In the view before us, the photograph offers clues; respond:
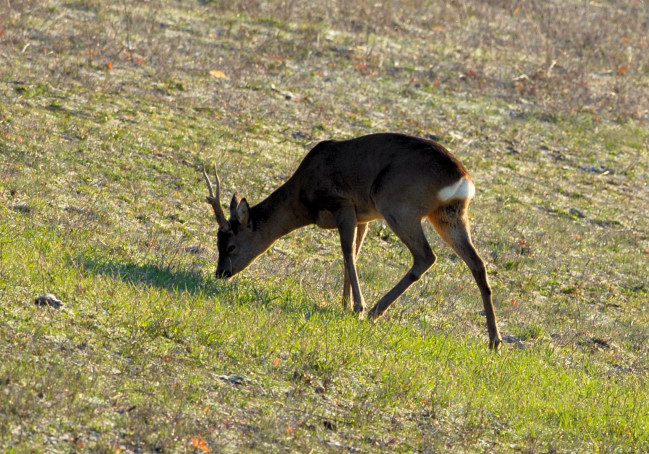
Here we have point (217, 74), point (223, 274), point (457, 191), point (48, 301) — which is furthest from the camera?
point (217, 74)

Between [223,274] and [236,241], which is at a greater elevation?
[236,241]

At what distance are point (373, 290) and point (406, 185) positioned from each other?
1915mm

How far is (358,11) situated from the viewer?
2362 centimetres

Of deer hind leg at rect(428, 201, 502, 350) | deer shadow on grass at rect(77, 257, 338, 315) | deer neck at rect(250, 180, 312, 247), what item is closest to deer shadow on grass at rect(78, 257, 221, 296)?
deer shadow on grass at rect(77, 257, 338, 315)

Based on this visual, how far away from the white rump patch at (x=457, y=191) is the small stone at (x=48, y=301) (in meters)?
3.98

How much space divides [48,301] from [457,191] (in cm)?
419

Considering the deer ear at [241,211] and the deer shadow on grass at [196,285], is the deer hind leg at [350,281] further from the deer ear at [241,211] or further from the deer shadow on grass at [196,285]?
the deer ear at [241,211]

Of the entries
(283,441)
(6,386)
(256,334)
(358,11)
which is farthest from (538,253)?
(358,11)

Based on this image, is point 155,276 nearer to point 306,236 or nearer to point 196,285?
point 196,285

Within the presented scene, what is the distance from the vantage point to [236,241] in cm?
1034

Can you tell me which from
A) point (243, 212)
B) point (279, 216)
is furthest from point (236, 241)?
point (279, 216)

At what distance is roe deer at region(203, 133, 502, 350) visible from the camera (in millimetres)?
9258

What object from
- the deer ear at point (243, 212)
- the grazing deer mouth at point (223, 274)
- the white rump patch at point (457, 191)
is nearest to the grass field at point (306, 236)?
the grazing deer mouth at point (223, 274)

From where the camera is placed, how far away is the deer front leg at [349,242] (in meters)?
9.57
